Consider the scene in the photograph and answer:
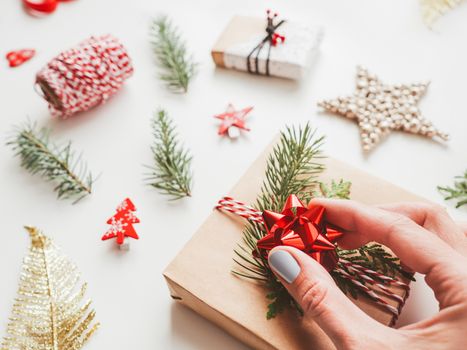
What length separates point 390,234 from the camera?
692 millimetres

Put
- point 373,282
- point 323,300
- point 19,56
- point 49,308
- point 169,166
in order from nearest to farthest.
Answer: point 323,300
point 373,282
point 49,308
point 169,166
point 19,56

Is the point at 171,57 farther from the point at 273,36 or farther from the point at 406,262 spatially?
A: the point at 406,262

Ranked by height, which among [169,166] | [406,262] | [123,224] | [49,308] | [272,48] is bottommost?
[49,308]

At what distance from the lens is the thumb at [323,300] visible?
615 mm

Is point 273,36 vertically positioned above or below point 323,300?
above

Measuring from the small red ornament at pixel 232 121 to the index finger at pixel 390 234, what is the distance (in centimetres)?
39

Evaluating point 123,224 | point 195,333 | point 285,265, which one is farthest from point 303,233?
point 123,224

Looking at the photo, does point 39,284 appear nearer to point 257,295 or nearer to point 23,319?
point 23,319

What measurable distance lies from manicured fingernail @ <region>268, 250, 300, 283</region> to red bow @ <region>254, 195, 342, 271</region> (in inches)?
1.8

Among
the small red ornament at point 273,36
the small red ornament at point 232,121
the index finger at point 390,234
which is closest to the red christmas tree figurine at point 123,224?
the small red ornament at point 232,121

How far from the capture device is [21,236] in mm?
992

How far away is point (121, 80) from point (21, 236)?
0.45m

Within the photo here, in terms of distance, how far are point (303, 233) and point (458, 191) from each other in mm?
432

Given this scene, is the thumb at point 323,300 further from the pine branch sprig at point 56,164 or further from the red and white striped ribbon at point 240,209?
the pine branch sprig at point 56,164
